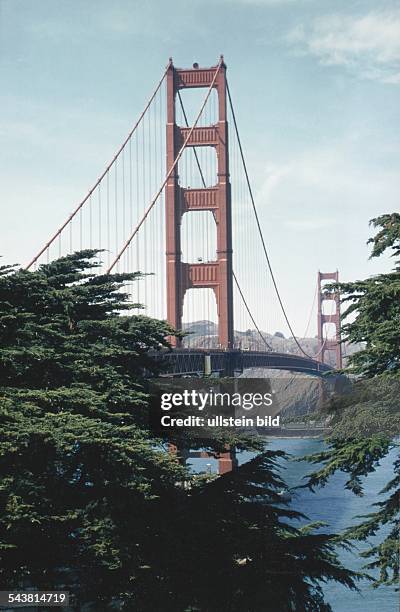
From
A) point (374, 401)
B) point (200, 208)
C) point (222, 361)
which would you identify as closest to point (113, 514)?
point (374, 401)

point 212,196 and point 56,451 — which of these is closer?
point 56,451

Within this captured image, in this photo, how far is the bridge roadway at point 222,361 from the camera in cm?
4172

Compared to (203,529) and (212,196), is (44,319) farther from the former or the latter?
(212,196)

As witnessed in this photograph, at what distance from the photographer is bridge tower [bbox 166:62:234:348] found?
52.2 metres

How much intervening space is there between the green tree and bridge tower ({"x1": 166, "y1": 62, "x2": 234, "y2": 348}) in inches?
1211

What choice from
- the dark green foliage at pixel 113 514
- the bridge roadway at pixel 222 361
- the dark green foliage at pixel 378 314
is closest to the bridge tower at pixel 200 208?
the bridge roadway at pixel 222 361

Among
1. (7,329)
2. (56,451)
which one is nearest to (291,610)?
(56,451)

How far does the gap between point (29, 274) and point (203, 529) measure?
20.9ft

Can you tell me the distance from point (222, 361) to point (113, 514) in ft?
121

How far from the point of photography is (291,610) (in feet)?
48.0

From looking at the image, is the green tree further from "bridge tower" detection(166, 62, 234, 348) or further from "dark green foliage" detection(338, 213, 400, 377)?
"bridge tower" detection(166, 62, 234, 348)

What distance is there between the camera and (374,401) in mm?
18672

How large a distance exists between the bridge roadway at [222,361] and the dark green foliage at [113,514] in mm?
14859

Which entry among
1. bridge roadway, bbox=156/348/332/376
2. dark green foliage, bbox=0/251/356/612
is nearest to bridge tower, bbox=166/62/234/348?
bridge roadway, bbox=156/348/332/376
